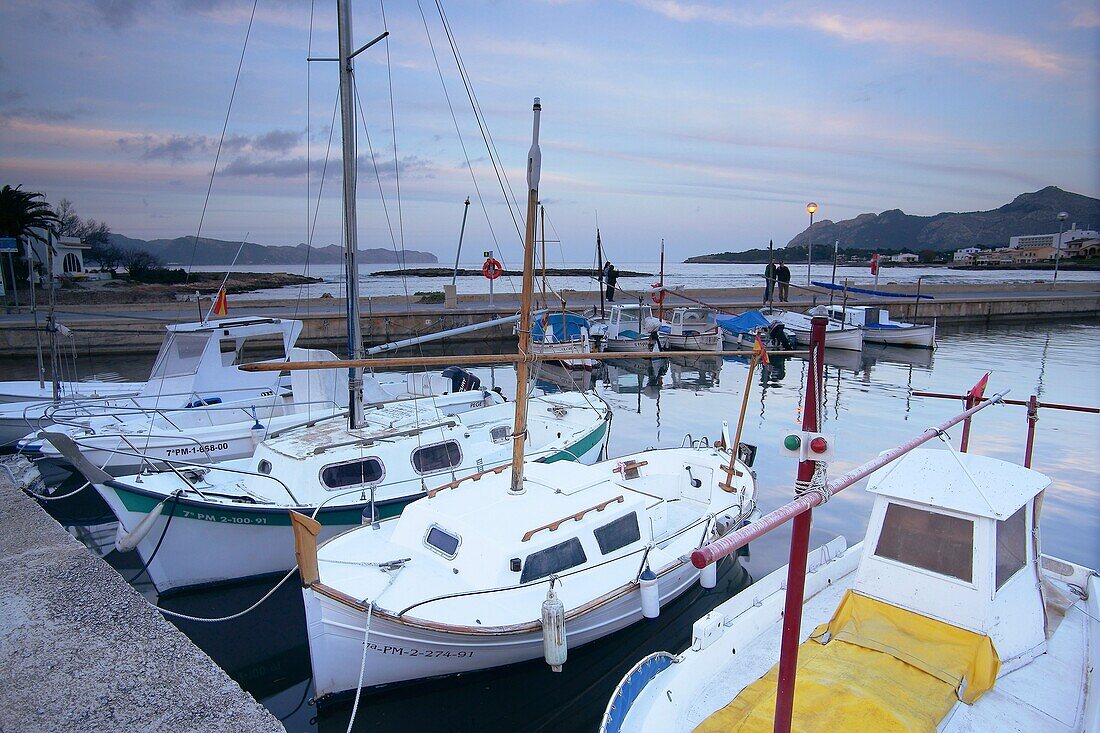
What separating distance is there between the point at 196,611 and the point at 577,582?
Result: 20.6 ft

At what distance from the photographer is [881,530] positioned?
6.25 meters

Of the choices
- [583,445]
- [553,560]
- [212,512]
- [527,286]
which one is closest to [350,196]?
[527,286]

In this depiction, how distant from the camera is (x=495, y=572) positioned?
7.52 m

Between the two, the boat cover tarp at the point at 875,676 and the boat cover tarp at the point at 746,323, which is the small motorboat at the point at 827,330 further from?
the boat cover tarp at the point at 875,676

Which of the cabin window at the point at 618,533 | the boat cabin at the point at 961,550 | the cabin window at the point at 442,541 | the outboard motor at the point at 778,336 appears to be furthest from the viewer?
the outboard motor at the point at 778,336

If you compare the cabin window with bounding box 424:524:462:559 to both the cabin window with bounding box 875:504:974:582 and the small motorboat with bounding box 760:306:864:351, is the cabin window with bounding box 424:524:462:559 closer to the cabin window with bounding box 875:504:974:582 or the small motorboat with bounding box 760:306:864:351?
the cabin window with bounding box 875:504:974:582

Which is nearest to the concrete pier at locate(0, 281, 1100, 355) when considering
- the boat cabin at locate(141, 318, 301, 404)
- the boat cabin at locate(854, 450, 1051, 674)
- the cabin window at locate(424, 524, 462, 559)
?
the boat cabin at locate(141, 318, 301, 404)

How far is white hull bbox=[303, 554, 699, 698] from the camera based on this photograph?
6.96 m

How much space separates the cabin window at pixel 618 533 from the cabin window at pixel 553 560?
0.34 meters

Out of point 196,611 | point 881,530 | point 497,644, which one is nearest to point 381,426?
point 196,611

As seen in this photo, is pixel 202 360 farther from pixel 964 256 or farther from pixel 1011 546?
pixel 964 256

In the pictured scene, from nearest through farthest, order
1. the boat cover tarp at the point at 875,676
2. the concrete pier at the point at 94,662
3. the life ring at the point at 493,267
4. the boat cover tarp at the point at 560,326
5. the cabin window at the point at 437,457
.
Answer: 1. the concrete pier at the point at 94,662
2. the boat cover tarp at the point at 875,676
3. the cabin window at the point at 437,457
4. the boat cover tarp at the point at 560,326
5. the life ring at the point at 493,267

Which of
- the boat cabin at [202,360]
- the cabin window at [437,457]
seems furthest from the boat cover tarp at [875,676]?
the boat cabin at [202,360]

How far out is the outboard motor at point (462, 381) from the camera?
58.5 feet
